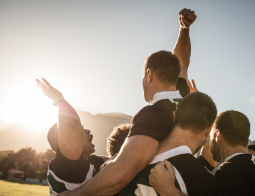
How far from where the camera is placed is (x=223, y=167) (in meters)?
2.56

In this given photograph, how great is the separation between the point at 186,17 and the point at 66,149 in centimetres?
320

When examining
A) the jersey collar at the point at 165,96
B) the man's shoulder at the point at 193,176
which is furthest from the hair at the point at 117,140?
the man's shoulder at the point at 193,176

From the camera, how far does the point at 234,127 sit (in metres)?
3.11

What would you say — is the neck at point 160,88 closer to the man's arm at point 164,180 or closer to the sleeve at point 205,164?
the man's arm at point 164,180

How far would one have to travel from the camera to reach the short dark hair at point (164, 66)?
9.43 feet

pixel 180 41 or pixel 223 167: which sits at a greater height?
pixel 180 41

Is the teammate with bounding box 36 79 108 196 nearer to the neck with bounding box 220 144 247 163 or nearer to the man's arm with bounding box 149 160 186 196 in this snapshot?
the man's arm with bounding box 149 160 186 196

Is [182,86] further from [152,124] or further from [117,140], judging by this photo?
[152,124]

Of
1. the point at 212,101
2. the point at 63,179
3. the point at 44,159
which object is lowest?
the point at 44,159

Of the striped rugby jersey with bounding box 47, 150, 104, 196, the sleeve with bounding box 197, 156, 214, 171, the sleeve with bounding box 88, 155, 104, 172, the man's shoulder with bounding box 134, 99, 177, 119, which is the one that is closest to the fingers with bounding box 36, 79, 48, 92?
the striped rugby jersey with bounding box 47, 150, 104, 196

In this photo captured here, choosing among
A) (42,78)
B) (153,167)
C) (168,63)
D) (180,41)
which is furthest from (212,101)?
(42,78)

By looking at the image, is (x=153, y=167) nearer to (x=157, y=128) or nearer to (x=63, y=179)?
(x=157, y=128)

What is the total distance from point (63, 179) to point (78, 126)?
1086 millimetres

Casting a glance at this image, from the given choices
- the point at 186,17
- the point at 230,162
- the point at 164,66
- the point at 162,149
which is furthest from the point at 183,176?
the point at 186,17
